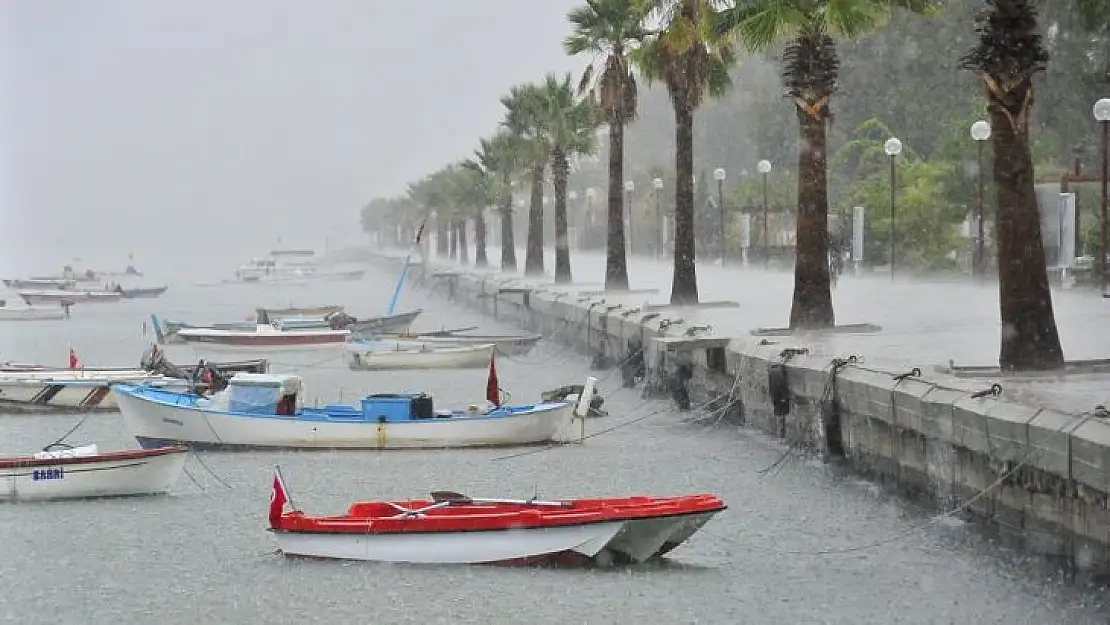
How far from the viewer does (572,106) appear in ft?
214

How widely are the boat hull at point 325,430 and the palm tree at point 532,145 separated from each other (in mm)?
38495

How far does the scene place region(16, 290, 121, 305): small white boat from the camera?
290ft

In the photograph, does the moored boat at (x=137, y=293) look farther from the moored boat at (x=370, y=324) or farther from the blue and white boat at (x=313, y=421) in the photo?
the blue and white boat at (x=313, y=421)

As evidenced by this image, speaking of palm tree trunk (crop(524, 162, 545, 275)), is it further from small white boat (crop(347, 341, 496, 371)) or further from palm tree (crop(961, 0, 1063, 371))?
palm tree (crop(961, 0, 1063, 371))

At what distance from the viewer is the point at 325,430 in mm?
27312

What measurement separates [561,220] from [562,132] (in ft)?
10.6

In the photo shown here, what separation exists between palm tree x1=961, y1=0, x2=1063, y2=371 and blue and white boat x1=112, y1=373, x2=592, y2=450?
868cm

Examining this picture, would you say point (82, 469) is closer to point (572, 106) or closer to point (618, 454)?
point (618, 454)

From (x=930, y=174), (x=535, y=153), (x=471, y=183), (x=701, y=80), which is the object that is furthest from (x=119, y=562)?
(x=471, y=183)

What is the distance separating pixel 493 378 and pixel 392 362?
15986mm

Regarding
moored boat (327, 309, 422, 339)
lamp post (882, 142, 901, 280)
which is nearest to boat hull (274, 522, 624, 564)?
moored boat (327, 309, 422, 339)

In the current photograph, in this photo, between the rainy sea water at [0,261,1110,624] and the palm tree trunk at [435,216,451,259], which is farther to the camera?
the palm tree trunk at [435,216,451,259]

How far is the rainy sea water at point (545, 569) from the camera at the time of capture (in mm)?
16844

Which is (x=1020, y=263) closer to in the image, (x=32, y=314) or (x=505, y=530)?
(x=505, y=530)
